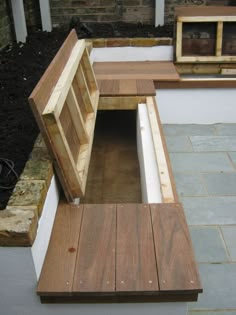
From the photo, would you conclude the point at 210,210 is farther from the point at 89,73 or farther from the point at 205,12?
the point at 205,12

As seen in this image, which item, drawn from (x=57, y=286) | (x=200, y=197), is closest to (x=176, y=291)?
(x=57, y=286)

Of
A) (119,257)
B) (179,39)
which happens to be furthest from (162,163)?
(179,39)

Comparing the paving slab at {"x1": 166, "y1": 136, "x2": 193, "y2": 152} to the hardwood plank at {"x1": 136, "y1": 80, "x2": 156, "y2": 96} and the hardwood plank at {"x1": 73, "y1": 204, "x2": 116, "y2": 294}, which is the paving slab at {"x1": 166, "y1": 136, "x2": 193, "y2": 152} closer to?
the hardwood plank at {"x1": 136, "y1": 80, "x2": 156, "y2": 96}

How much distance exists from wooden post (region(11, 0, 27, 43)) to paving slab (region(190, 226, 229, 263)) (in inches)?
132

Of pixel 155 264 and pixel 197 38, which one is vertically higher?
pixel 197 38

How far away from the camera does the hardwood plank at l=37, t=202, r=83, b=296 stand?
1579 mm

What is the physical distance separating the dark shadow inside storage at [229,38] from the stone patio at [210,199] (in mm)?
919

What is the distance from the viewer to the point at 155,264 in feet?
5.51

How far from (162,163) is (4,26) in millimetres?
2947

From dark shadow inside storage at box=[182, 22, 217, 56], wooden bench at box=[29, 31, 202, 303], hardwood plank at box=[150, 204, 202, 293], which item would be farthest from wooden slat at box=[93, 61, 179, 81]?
hardwood plank at box=[150, 204, 202, 293]

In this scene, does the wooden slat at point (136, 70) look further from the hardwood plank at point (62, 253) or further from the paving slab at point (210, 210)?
the hardwood plank at point (62, 253)

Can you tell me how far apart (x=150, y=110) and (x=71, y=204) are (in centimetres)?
147

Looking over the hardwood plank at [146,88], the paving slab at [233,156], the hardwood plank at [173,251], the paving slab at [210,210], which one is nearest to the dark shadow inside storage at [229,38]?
the hardwood plank at [146,88]

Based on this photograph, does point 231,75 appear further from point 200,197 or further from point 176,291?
point 176,291
